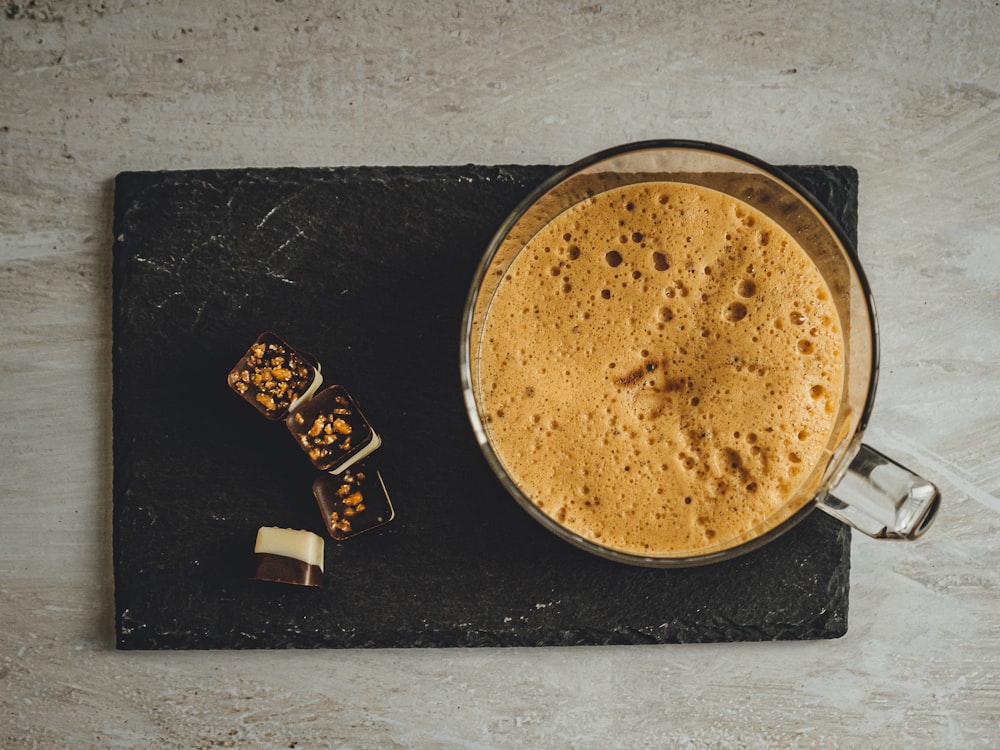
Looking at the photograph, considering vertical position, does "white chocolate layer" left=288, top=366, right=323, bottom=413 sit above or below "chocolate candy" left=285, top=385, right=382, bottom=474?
above

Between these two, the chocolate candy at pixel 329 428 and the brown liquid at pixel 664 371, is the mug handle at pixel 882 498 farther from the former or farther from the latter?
the chocolate candy at pixel 329 428

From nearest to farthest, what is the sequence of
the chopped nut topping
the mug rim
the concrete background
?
the mug rim, the chopped nut topping, the concrete background

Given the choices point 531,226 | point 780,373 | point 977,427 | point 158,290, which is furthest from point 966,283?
point 158,290

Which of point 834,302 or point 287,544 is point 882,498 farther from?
point 287,544

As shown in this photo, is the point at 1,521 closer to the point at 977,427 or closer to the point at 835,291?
the point at 835,291

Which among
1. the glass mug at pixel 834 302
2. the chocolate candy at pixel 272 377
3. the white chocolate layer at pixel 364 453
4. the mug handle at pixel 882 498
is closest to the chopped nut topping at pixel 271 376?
the chocolate candy at pixel 272 377

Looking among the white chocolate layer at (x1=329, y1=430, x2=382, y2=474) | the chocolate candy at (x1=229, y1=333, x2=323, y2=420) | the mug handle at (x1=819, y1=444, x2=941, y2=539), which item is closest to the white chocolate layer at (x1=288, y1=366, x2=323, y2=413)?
the chocolate candy at (x1=229, y1=333, x2=323, y2=420)

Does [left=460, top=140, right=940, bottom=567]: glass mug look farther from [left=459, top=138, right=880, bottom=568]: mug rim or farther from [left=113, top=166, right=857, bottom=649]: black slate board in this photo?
[left=113, top=166, right=857, bottom=649]: black slate board
